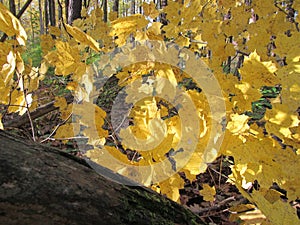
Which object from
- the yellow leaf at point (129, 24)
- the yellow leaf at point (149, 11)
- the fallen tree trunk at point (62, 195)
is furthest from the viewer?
the yellow leaf at point (149, 11)

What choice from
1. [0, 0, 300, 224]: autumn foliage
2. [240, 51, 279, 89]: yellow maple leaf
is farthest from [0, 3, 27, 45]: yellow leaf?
[240, 51, 279, 89]: yellow maple leaf

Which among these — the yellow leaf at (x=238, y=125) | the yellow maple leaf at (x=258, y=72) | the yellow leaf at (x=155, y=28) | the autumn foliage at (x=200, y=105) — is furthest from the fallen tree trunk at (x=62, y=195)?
the yellow leaf at (x=155, y=28)

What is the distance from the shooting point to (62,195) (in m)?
0.54

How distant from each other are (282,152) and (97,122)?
64cm

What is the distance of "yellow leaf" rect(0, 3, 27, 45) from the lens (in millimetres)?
678

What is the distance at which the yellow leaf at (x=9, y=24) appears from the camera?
678mm

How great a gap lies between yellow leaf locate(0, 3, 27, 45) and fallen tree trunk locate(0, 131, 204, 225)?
0.27 metres

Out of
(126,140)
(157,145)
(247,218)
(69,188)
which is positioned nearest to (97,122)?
(126,140)

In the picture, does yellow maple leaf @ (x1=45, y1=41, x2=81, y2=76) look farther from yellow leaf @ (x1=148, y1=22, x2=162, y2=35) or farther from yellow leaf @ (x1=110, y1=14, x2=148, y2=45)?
yellow leaf @ (x1=148, y1=22, x2=162, y2=35)

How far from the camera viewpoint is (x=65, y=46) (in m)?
0.95

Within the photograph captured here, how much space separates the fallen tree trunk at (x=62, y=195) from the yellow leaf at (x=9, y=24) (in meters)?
0.27

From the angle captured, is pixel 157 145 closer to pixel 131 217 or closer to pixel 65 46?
pixel 131 217

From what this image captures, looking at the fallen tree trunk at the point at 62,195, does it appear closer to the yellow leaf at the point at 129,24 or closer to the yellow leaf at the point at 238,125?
the yellow leaf at the point at 238,125

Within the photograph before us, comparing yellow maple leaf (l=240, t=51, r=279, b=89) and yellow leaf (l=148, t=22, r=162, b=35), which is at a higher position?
yellow leaf (l=148, t=22, r=162, b=35)
